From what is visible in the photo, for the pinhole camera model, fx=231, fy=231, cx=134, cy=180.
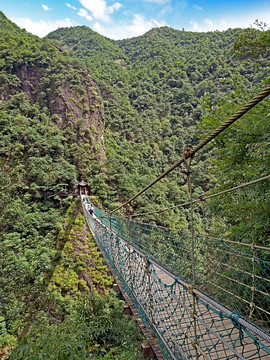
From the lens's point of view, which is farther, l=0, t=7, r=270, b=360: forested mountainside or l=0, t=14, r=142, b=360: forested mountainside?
l=0, t=14, r=142, b=360: forested mountainside

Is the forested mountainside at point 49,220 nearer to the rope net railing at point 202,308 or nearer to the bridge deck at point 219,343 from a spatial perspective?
the rope net railing at point 202,308

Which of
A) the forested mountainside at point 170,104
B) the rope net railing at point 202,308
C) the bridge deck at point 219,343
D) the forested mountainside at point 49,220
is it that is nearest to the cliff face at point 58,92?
the forested mountainside at point 49,220

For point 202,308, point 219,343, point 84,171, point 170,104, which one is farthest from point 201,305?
point 170,104

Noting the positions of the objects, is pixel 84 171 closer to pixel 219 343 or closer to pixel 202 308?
pixel 202 308

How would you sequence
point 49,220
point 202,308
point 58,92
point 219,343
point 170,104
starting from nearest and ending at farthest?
point 219,343
point 202,308
point 49,220
point 58,92
point 170,104

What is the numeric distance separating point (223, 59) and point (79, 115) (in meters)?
26.0

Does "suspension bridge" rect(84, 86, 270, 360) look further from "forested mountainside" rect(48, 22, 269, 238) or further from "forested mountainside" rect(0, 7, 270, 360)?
"forested mountainside" rect(48, 22, 269, 238)

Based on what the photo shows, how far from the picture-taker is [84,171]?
11.9 meters

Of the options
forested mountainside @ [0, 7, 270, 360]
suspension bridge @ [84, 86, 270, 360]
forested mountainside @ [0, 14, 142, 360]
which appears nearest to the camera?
suspension bridge @ [84, 86, 270, 360]

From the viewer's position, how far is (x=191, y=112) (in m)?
26.9

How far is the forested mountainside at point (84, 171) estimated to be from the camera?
259cm

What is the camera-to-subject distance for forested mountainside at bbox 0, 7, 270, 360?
259 cm

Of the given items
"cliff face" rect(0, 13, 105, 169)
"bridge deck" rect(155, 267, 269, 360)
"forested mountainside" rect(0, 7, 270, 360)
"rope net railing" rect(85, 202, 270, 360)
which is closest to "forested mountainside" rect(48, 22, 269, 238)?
"forested mountainside" rect(0, 7, 270, 360)

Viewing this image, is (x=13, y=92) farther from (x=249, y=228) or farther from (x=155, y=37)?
(x=155, y=37)
